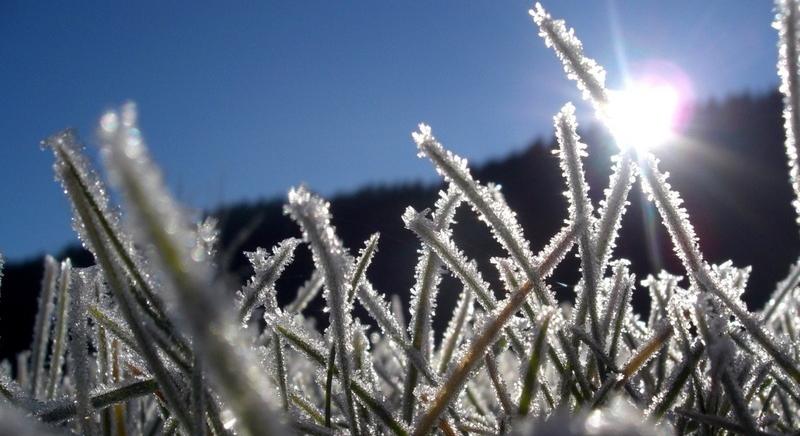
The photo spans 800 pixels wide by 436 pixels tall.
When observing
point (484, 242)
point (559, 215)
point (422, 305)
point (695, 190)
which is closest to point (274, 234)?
point (484, 242)

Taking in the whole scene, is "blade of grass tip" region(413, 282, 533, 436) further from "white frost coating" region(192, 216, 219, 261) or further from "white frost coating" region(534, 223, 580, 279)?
"white frost coating" region(192, 216, 219, 261)

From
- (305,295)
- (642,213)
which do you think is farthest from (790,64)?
(642,213)

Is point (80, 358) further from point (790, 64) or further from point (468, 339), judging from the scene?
point (790, 64)

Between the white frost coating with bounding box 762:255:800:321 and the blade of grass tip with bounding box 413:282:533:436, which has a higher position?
the blade of grass tip with bounding box 413:282:533:436

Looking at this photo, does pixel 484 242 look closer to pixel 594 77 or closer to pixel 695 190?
pixel 695 190

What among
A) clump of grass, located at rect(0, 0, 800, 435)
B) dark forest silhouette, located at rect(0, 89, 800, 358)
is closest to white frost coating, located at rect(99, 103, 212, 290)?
clump of grass, located at rect(0, 0, 800, 435)
